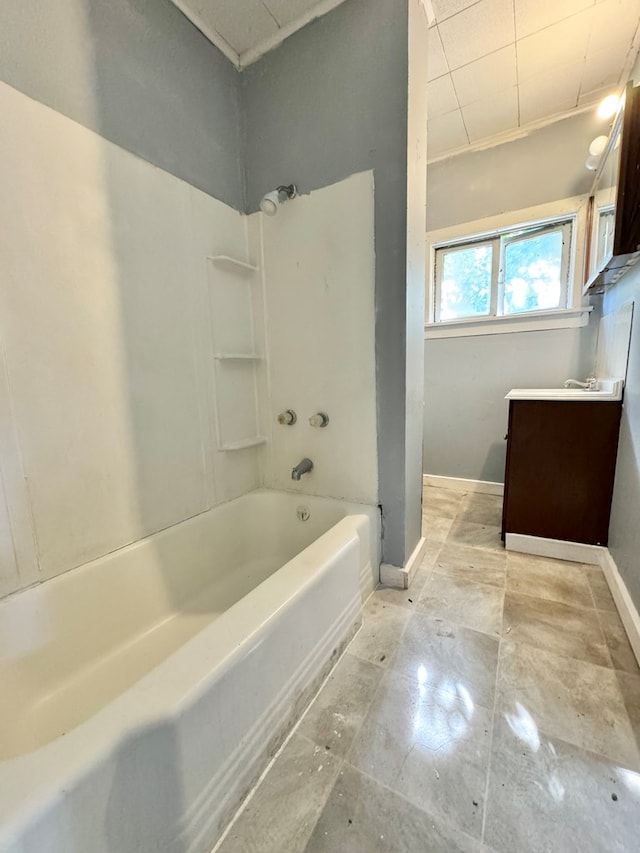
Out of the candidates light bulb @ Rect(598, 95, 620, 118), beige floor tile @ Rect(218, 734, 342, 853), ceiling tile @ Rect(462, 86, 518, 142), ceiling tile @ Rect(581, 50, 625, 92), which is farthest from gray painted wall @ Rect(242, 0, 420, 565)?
light bulb @ Rect(598, 95, 620, 118)

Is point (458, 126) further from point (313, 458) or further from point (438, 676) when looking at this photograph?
point (438, 676)

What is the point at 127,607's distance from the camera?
4.19ft

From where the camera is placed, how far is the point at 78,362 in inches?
46.0

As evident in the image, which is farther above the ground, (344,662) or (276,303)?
(276,303)

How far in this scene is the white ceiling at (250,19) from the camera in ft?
4.77

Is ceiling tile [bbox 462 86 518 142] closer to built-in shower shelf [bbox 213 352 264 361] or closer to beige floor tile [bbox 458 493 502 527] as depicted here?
built-in shower shelf [bbox 213 352 264 361]

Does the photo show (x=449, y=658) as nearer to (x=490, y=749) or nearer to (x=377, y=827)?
(x=490, y=749)

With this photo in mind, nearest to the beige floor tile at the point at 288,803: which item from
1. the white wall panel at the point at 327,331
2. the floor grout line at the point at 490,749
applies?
the floor grout line at the point at 490,749

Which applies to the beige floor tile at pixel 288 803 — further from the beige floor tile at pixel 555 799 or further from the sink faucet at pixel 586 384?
the sink faucet at pixel 586 384

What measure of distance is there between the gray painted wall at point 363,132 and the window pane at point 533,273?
1633mm

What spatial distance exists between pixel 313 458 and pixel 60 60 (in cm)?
171

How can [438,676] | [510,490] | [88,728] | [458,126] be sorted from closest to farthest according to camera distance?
[88,728] → [438,676] → [510,490] → [458,126]

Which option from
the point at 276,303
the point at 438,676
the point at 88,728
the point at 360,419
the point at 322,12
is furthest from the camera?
the point at 276,303

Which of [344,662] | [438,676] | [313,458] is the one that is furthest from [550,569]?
[313,458]
